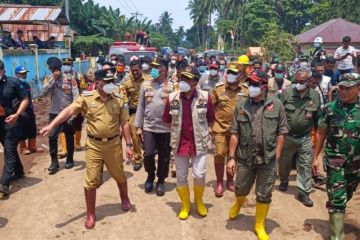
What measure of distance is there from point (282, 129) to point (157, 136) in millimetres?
2072

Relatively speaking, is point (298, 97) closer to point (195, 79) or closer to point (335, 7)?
point (195, 79)

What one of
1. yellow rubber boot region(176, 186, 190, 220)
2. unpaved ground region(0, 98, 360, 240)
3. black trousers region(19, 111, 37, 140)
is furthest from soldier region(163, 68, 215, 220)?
black trousers region(19, 111, 37, 140)

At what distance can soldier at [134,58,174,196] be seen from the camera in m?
6.11

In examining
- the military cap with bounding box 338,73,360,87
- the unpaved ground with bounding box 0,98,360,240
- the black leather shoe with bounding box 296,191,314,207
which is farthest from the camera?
the black leather shoe with bounding box 296,191,314,207

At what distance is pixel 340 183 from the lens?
14.8 feet

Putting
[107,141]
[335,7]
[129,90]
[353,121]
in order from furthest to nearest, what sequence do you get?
[335,7]
[129,90]
[107,141]
[353,121]

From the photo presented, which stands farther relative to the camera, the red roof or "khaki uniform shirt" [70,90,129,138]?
the red roof

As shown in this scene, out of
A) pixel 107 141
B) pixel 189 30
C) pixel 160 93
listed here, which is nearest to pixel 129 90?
pixel 160 93

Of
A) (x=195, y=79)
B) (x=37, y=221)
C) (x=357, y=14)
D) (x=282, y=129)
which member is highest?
(x=357, y=14)

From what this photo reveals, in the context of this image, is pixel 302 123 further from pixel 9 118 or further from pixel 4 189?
pixel 4 189

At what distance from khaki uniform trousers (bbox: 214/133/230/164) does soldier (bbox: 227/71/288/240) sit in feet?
4.04

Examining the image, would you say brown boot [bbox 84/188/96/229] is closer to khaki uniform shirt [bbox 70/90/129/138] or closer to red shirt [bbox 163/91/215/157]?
khaki uniform shirt [bbox 70/90/129/138]

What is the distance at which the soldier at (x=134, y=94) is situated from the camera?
744 cm

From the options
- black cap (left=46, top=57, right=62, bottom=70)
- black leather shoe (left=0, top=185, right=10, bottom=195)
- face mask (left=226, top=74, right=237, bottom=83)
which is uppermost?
black cap (left=46, top=57, right=62, bottom=70)
